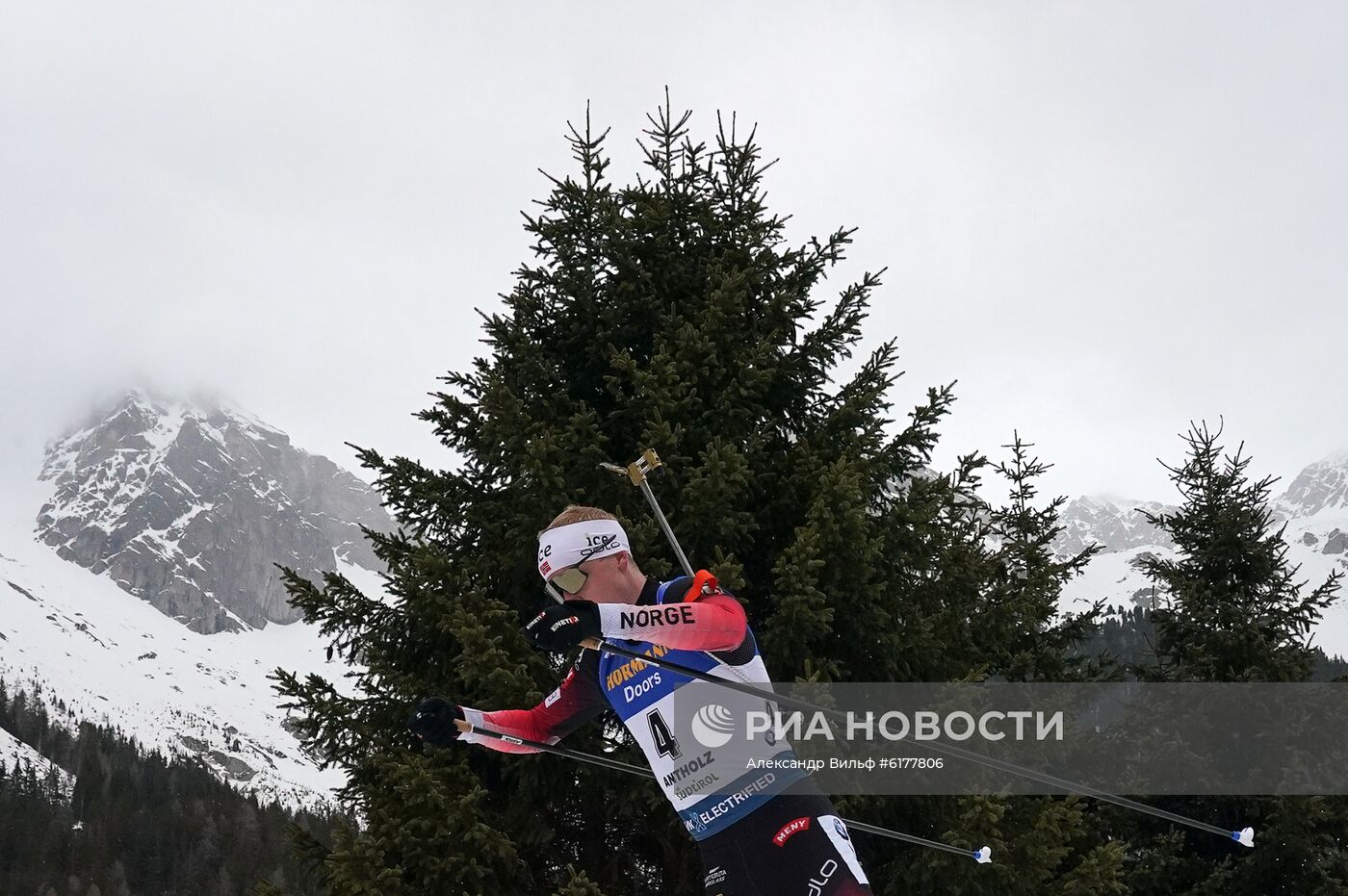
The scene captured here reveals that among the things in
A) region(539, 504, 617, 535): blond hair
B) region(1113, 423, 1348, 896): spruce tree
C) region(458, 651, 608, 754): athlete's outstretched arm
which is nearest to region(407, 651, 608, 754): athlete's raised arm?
region(458, 651, 608, 754): athlete's outstretched arm

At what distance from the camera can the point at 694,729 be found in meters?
5.27

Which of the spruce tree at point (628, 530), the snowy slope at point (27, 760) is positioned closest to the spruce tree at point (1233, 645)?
the spruce tree at point (628, 530)

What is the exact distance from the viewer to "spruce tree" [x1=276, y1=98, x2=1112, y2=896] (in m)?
7.05

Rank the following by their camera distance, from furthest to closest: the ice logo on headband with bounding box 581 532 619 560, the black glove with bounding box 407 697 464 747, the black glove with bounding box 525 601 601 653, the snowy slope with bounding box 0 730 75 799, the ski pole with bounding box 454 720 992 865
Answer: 1. the snowy slope with bounding box 0 730 75 799
2. the ski pole with bounding box 454 720 992 865
3. the black glove with bounding box 407 697 464 747
4. the ice logo on headband with bounding box 581 532 619 560
5. the black glove with bounding box 525 601 601 653

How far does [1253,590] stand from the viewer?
17.4 metres

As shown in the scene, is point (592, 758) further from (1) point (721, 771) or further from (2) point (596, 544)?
(2) point (596, 544)

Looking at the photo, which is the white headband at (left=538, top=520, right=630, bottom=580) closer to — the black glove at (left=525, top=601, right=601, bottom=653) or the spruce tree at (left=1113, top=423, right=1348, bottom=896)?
the black glove at (left=525, top=601, right=601, bottom=653)

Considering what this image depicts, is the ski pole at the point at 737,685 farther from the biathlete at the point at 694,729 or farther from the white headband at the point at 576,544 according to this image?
the white headband at the point at 576,544

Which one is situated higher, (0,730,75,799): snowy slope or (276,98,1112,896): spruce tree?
(0,730,75,799): snowy slope

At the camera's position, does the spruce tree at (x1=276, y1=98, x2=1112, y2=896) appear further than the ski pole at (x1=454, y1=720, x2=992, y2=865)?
Yes

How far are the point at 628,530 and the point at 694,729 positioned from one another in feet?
7.81

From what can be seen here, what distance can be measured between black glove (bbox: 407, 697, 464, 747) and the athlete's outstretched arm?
242 mm

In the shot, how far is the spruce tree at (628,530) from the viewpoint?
7055mm

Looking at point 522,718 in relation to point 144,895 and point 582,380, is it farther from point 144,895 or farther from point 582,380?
point 144,895
